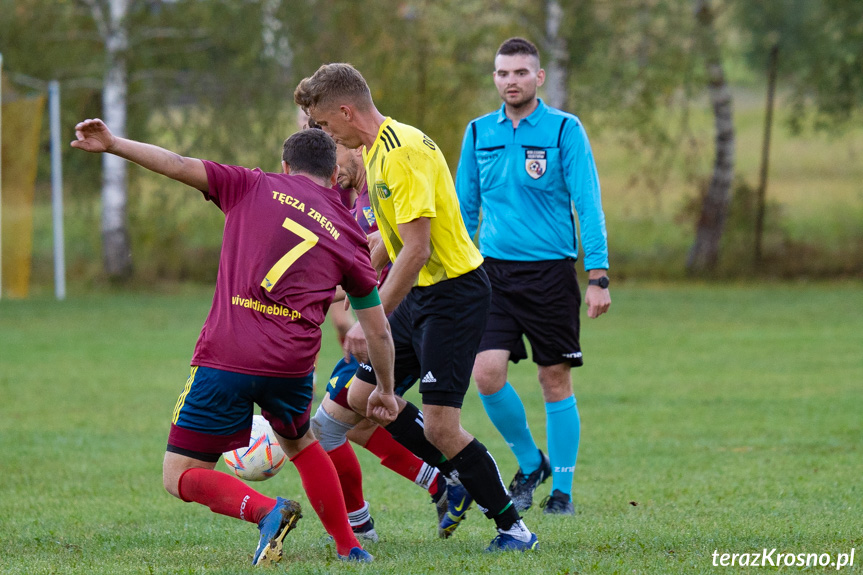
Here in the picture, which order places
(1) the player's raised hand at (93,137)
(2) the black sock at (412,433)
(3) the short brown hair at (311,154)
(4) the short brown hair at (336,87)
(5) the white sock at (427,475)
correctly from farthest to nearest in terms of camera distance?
1. (5) the white sock at (427,475)
2. (2) the black sock at (412,433)
3. (4) the short brown hair at (336,87)
4. (3) the short brown hair at (311,154)
5. (1) the player's raised hand at (93,137)

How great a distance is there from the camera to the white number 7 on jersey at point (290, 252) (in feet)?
13.4

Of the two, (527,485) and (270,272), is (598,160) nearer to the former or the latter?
(527,485)

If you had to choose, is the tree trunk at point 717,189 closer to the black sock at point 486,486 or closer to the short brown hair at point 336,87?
the short brown hair at point 336,87

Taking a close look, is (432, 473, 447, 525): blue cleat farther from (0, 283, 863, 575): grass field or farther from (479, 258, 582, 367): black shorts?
(479, 258, 582, 367): black shorts

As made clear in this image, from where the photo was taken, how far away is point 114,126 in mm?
21156

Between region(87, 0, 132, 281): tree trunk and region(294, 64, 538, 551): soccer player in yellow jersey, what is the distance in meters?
16.4

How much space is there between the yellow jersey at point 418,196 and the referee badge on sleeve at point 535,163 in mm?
1428

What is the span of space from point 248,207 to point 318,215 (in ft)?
0.88

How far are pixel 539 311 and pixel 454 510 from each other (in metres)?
1.35

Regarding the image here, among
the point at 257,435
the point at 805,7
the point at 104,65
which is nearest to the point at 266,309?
the point at 257,435

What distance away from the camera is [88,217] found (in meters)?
23.6

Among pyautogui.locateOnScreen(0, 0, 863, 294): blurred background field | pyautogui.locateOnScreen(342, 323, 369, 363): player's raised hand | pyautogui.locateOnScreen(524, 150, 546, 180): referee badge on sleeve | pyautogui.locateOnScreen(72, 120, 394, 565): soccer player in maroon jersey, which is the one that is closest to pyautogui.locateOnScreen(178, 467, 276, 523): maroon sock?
pyautogui.locateOnScreen(72, 120, 394, 565): soccer player in maroon jersey

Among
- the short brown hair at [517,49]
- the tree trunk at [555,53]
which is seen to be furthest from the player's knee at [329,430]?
the tree trunk at [555,53]

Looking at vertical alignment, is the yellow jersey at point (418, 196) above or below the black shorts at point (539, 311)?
above
